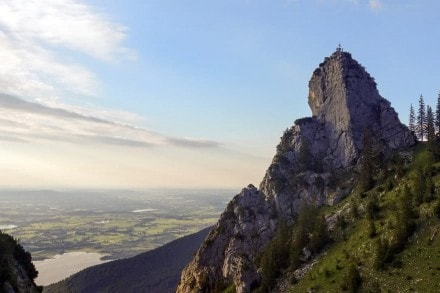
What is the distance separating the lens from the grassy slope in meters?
66.4

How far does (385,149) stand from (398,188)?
3945 cm

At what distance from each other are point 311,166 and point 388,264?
7671 cm

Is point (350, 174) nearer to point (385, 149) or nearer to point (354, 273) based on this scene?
Result: point (385, 149)

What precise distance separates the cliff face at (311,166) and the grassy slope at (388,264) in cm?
2803

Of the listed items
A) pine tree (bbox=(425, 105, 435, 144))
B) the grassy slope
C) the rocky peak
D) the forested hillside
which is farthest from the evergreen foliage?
pine tree (bbox=(425, 105, 435, 144))

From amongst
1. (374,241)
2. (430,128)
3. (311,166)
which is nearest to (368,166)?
(430,128)

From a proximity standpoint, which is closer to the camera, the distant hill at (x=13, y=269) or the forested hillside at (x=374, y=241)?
the forested hillside at (x=374, y=241)

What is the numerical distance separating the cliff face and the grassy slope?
28.0 meters

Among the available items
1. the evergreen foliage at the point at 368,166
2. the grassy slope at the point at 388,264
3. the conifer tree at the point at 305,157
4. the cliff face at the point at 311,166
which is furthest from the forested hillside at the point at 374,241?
the conifer tree at the point at 305,157

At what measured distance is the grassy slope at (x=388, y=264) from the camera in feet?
218

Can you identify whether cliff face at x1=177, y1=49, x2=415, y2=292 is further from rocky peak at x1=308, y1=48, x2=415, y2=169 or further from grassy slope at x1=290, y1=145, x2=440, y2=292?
grassy slope at x1=290, y1=145, x2=440, y2=292

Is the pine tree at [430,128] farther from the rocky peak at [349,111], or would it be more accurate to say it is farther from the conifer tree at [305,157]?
the conifer tree at [305,157]

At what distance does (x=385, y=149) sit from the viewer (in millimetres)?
135125

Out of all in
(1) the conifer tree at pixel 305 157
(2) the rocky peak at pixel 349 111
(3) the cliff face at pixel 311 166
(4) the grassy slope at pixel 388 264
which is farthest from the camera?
(1) the conifer tree at pixel 305 157
